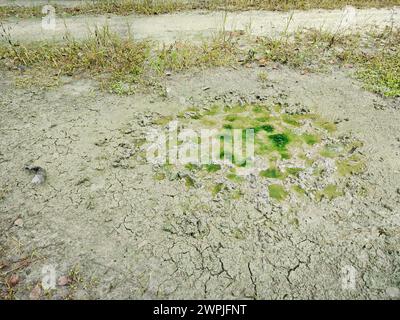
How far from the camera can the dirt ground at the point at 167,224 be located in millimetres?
2270

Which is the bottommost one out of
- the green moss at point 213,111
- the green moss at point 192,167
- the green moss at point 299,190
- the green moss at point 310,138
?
the green moss at point 299,190

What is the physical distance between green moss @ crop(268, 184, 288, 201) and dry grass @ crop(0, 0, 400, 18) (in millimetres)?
5064

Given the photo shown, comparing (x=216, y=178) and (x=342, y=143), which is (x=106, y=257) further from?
(x=342, y=143)

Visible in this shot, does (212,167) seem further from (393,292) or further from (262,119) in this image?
(393,292)

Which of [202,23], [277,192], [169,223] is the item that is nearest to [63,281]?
[169,223]

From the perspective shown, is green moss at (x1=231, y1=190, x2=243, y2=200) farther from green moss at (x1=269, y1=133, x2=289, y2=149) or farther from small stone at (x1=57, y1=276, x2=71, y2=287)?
small stone at (x1=57, y1=276, x2=71, y2=287)

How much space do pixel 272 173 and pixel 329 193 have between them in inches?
20.0

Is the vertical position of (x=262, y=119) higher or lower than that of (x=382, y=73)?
lower

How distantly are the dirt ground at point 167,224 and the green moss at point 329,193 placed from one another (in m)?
0.05

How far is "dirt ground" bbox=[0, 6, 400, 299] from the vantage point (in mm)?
2270

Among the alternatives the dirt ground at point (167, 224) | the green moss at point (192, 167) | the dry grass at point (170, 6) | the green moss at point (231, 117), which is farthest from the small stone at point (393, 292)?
the dry grass at point (170, 6)

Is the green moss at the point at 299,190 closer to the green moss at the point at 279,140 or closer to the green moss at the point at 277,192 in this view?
the green moss at the point at 277,192

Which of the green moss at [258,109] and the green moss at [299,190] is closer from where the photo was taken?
the green moss at [299,190]

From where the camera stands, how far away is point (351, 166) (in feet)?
10.4
